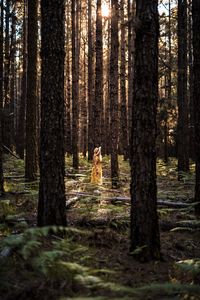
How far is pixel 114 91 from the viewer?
14.6 m

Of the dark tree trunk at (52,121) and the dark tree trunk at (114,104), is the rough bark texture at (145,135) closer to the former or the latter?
the dark tree trunk at (52,121)

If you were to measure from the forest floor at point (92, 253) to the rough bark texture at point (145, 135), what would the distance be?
41 cm

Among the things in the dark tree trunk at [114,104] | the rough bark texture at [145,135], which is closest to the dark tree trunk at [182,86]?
the dark tree trunk at [114,104]

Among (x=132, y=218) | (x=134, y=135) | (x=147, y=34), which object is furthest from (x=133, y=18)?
(x=132, y=218)

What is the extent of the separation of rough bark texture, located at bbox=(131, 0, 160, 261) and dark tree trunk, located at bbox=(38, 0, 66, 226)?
1574 millimetres

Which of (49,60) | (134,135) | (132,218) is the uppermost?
(49,60)

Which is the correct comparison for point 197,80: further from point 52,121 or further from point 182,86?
point 182,86

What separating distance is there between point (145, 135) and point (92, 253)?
74.9 inches

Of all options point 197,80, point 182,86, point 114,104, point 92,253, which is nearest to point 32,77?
point 114,104

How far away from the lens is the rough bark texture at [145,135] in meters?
6.38

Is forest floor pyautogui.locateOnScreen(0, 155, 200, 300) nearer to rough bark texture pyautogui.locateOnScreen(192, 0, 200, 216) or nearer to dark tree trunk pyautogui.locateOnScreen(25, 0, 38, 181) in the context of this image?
rough bark texture pyautogui.locateOnScreen(192, 0, 200, 216)

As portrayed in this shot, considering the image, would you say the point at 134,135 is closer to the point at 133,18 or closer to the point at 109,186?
the point at 133,18

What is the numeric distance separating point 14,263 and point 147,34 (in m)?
3.65

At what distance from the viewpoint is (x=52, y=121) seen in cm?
744
